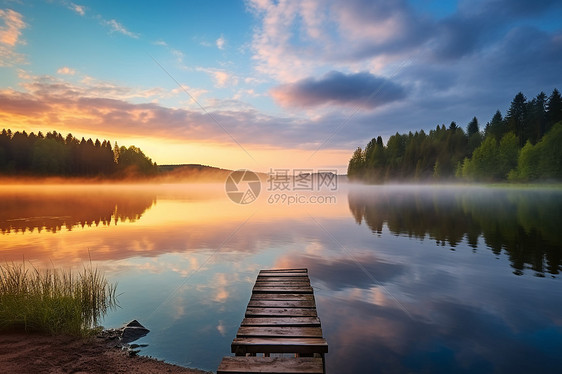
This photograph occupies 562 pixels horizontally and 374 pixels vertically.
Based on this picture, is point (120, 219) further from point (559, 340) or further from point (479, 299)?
point (559, 340)

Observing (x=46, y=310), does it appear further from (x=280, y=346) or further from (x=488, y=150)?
(x=488, y=150)

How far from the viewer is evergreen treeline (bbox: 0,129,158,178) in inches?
6344

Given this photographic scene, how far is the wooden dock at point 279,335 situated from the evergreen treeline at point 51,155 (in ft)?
649

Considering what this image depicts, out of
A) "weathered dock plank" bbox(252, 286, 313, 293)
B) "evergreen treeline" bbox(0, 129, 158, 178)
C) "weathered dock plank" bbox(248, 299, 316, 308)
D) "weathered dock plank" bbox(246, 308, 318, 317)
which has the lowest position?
"weathered dock plank" bbox(252, 286, 313, 293)

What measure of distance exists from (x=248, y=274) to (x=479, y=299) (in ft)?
40.4

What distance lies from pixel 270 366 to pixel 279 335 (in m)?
1.56

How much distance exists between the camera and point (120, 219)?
46344 millimetres

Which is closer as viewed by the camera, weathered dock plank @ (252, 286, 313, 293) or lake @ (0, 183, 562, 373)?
lake @ (0, 183, 562, 373)

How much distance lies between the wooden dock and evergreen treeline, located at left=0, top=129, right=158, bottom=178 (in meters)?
198

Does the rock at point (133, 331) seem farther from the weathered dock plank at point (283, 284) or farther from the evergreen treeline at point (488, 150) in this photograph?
the evergreen treeline at point (488, 150)

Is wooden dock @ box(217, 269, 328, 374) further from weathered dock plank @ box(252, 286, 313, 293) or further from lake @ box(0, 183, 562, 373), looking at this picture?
lake @ box(0, 183, 562, 373)

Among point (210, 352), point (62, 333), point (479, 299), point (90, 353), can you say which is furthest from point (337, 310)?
point (62, 333)

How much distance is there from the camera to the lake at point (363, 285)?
10125 millimetres

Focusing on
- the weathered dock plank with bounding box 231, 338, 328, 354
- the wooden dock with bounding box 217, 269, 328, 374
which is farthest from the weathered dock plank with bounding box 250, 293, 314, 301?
the weathered dock plank with bounding box 231, 338, 328, 354
